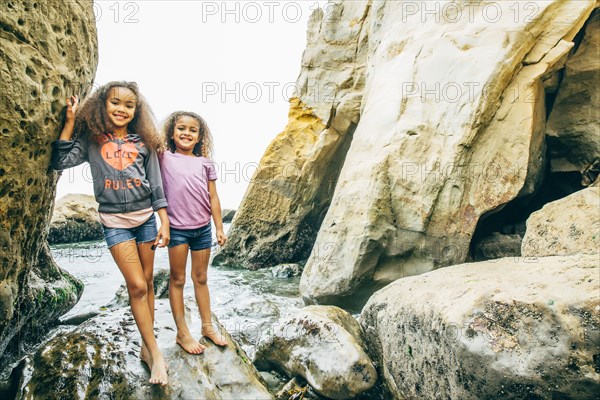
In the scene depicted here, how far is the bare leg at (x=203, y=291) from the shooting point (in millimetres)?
3357

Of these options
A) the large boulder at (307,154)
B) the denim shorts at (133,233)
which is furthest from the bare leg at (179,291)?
the large boulder at (307,154)

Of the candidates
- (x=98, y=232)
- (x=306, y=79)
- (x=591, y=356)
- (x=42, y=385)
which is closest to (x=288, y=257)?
(x=306, y=79)

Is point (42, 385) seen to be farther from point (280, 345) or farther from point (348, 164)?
point (348, 164)

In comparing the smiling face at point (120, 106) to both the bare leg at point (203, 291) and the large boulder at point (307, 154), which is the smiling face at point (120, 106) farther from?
the large boulder at point (307, 154)

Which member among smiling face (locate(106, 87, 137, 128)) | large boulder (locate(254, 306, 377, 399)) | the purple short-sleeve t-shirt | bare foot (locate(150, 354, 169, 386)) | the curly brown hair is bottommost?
large boulder (locate(254, 306, 377, 399))

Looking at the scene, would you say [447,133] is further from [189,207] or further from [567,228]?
[189,207]

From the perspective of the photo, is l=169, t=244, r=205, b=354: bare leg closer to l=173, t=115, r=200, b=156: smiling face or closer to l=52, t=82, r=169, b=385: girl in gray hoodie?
l=52, t=82, r=169, b=385: girl in gray hoodie

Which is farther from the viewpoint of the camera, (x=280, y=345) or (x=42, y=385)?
(x=280, y=345)

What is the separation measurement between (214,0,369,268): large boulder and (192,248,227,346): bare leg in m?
6.71

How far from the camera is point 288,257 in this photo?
10.8 m

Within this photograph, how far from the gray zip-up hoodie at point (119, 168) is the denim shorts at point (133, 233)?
127mm

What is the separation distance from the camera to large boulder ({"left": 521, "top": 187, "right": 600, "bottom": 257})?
382 cm

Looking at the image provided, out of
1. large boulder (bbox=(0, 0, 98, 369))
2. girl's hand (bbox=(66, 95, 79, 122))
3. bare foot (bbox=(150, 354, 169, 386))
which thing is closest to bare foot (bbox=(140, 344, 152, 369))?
bare foot (bbox=(150, 354, 169, 386))

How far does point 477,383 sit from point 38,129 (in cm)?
331
